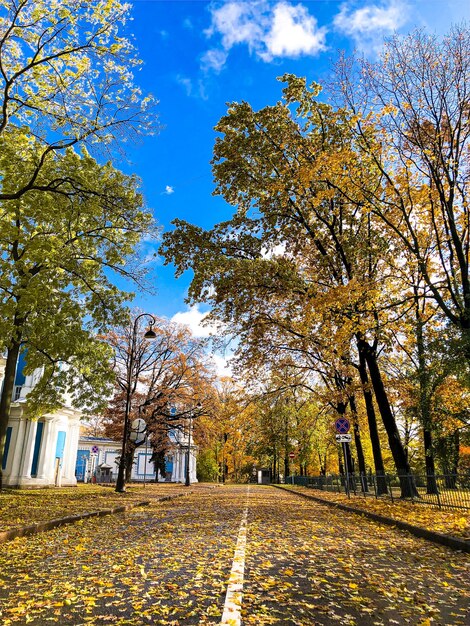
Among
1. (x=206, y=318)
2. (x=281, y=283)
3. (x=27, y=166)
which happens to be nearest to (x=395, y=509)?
(x=281, y=283)

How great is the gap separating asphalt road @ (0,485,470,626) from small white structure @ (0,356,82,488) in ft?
72.6

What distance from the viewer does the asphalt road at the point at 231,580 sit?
4012 mm

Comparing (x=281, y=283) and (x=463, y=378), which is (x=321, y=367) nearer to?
(x=281, y=283)

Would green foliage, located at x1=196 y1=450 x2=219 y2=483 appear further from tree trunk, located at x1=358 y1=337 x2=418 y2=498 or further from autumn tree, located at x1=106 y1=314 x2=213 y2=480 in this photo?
tree trunk, located at x1=358 y1=337 x2=418 y2=498

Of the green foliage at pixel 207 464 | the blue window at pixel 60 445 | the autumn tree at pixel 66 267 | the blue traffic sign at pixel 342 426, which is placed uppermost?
the autumn tree at pixel 66 267

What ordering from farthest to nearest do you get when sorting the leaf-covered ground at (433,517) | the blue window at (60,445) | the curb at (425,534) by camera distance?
1. the blue window at (60,445)
2. the leaf-covered ground at (433,517)
3. the curb at (425,534)

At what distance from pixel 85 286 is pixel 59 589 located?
15.1 meters

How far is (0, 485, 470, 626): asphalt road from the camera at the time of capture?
4012mm

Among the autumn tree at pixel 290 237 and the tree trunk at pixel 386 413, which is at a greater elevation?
the autumn tree at pixel 290 237

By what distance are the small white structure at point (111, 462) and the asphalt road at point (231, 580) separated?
1464 inches

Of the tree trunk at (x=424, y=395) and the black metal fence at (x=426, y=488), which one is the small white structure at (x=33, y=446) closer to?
the black metal fence at (x=426, y=488)

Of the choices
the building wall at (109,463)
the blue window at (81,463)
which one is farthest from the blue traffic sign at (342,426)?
the blue window at (81,463)

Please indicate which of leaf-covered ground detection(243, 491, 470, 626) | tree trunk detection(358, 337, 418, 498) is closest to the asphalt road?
leaf-covered ground detection(243, 491, 470, 626)

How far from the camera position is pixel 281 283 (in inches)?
614
